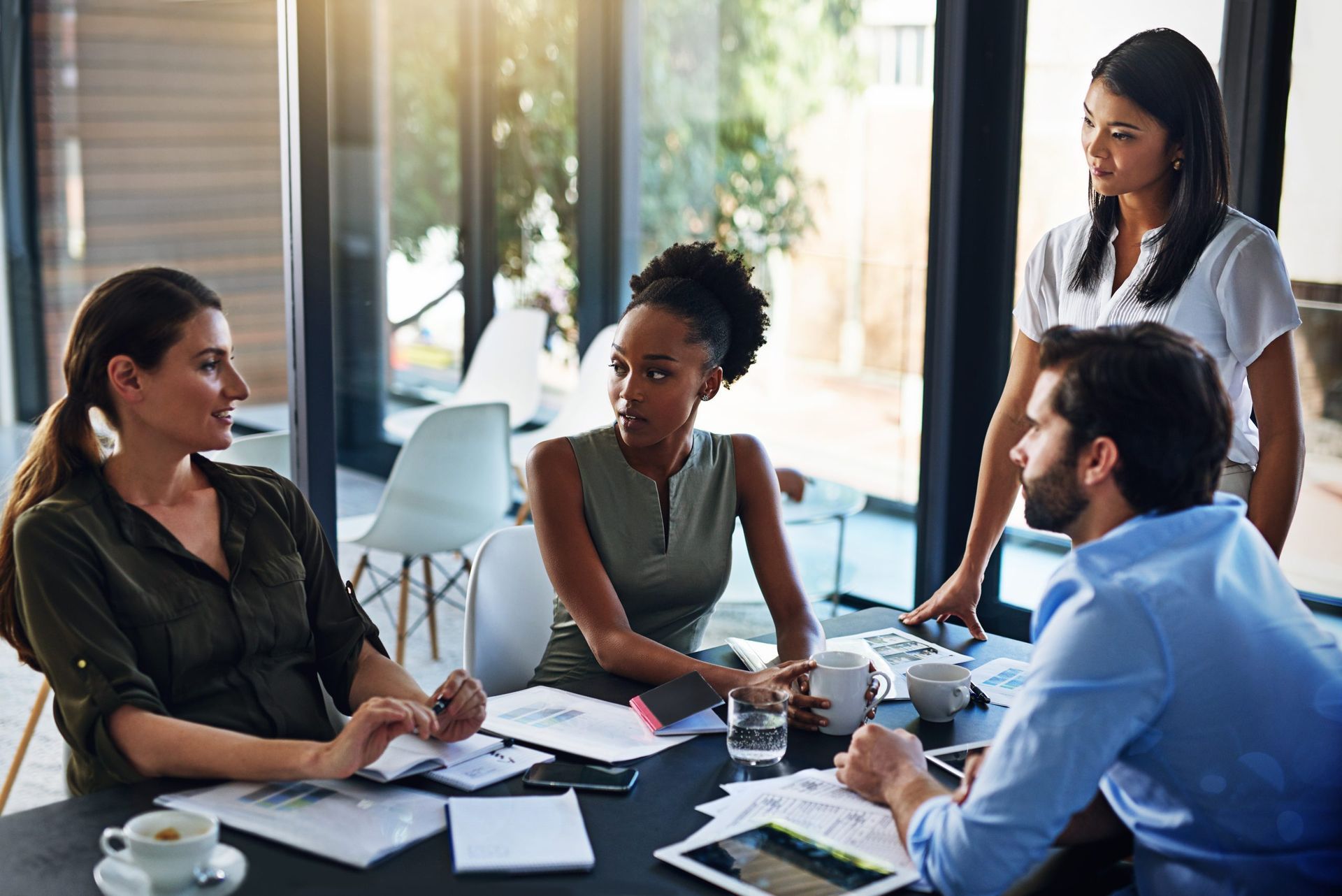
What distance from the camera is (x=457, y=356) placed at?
5316 millimetres

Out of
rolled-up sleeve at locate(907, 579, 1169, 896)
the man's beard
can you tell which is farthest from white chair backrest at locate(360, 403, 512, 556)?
rolled-up sleeve at locate(907, 579, 1169, 896)

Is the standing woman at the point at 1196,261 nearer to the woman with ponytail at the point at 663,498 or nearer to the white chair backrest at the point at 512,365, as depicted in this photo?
the woman with ponytail at the point at 663,498

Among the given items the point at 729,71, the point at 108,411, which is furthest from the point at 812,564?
the point at 108,411

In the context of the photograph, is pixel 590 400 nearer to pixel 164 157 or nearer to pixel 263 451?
pixel 263 451

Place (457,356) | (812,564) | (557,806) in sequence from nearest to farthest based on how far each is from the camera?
(557,806)
(812,564)
(457,356)

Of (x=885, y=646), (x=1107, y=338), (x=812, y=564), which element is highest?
(x=1107, y=338)

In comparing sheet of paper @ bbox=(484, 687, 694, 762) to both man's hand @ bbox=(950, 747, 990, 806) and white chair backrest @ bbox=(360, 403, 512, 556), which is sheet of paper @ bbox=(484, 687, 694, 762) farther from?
white chair backrest @ bbox=(360, 403, 512, 556)

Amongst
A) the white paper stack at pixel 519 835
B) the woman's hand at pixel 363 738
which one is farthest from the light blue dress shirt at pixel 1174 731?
the woman's hand at pixel 363 738

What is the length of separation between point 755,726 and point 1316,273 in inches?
77.4

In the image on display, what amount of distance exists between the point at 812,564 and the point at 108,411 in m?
2.78

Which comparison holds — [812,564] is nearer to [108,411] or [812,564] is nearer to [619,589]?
[619,589]

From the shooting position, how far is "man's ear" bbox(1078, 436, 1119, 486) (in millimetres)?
1325

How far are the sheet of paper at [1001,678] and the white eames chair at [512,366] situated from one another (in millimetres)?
3161

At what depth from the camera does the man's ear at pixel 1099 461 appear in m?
1.33
